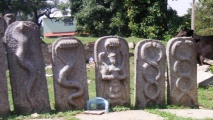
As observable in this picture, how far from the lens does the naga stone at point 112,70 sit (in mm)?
5977

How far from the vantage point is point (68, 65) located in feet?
18.8

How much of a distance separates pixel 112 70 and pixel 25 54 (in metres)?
1.49

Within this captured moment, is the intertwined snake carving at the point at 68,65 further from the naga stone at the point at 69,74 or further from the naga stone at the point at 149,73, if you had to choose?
the naga stone at the point at 149,73

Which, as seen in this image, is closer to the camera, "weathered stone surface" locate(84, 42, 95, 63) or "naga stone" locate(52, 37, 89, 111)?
"naga stone" locate(52, 37, 89, 111)

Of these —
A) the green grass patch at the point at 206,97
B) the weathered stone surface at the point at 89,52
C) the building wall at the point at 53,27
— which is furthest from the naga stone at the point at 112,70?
the building wall at the point at 53,27

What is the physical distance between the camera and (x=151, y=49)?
246 inches

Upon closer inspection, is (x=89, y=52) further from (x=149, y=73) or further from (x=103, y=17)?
(x=103, y=17)

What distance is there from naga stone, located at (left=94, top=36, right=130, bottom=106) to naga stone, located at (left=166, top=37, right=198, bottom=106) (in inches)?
33.6

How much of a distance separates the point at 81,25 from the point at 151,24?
5.88 meters

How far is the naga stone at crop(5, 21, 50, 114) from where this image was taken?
5453 millimetres

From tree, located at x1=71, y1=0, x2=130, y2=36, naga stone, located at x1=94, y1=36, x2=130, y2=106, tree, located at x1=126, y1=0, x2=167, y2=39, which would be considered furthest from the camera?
tree, located at x1=71, y1=0, x2=130, y2=36

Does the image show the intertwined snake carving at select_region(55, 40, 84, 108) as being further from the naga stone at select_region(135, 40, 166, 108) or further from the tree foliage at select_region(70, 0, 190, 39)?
the tree foliage at select_region(70, 0, 190, 39)

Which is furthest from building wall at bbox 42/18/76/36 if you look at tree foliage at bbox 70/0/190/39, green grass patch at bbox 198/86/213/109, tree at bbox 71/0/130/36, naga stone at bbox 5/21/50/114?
naga stone at bbox 5/21/50/114

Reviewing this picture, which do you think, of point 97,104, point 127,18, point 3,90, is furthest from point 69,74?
point 127,18
